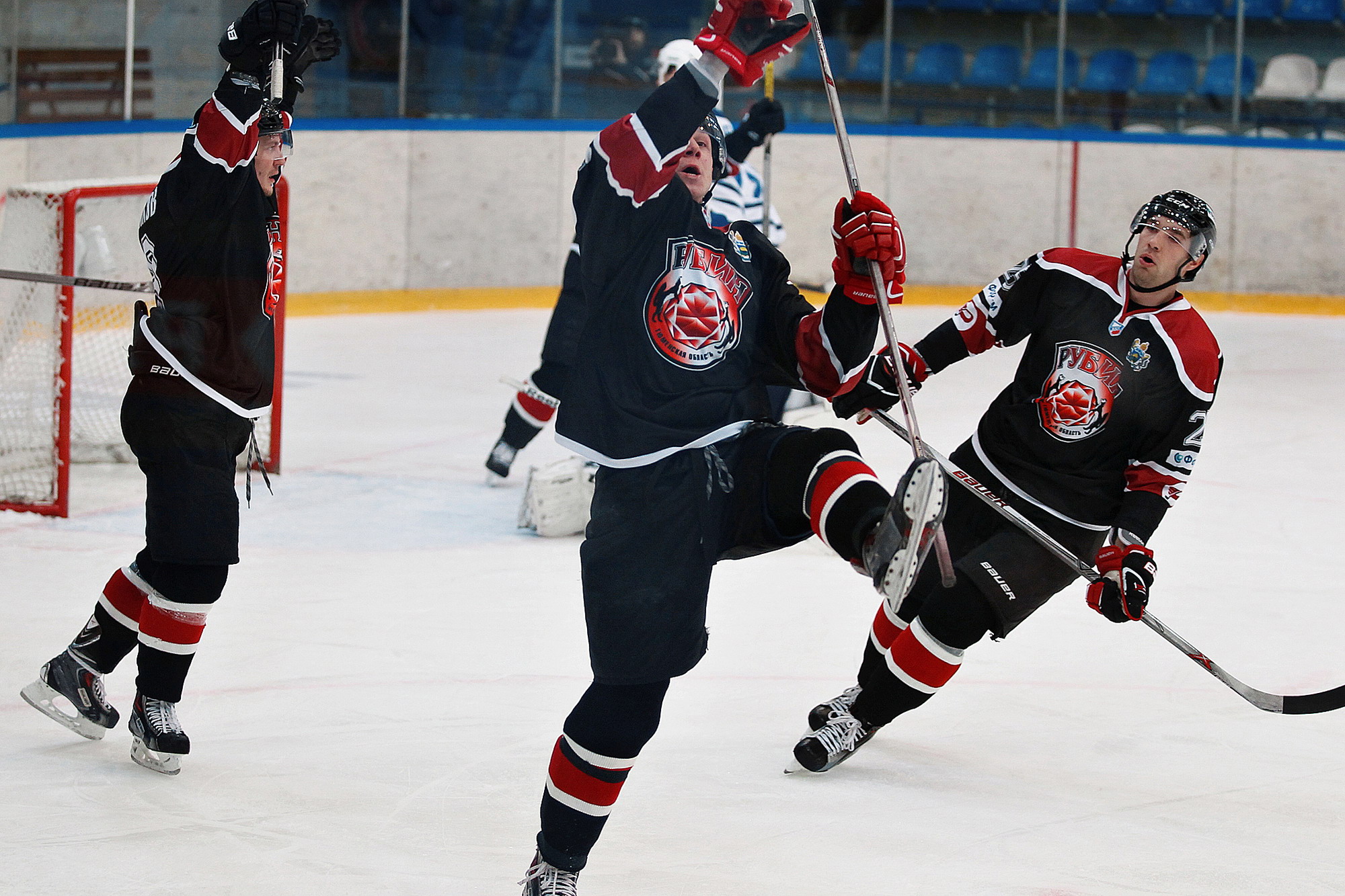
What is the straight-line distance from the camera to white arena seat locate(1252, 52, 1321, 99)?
9.84 m

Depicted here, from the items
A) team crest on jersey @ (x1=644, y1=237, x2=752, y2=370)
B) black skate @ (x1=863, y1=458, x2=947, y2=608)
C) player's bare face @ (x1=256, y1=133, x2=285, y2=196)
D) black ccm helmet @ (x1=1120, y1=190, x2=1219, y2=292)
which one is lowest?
black skate @ (x1=863, y1=458, x2=947, y2=608)

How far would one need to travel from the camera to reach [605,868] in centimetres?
234

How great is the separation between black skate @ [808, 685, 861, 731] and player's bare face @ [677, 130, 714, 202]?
1.09 metres

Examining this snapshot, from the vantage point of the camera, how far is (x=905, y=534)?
1.79m

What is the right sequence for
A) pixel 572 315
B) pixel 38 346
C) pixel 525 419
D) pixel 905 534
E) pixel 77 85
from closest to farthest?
pixel 905 534 < pixel 38 346 < pixel 572 315 < pixel 525 419 < pixel 77 85

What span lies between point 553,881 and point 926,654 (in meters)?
0.88

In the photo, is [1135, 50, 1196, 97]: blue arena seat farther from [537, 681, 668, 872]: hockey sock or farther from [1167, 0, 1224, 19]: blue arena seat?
[537, 681, 668, 872]: hockey sock

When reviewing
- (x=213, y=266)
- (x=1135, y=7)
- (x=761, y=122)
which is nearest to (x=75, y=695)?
(x=213, y=266)

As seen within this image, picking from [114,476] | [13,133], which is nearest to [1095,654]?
[114,476]

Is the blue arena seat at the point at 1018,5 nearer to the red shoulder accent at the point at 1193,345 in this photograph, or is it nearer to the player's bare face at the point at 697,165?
the red shoulder accent at the point at 1193,345

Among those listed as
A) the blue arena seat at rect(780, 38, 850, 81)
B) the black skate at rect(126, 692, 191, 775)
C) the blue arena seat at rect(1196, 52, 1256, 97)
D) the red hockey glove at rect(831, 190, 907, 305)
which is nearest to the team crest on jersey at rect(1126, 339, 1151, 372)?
the red hockey glove at rect(831, 190, 907, 305)

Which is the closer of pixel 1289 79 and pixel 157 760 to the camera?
pixel 157 760

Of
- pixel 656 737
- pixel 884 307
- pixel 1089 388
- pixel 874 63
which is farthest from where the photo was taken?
pixel 874 63

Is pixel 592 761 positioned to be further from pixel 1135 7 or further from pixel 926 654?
pixel 1135 7
